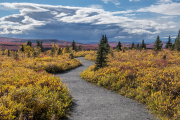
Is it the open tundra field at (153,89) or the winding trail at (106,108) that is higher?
the open tundra field at (153,89)

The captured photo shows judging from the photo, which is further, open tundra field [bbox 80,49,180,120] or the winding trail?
open tundra field [bbox 80,49,180,120]

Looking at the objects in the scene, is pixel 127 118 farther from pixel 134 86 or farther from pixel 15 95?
pixel 15 95

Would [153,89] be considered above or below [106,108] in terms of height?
above

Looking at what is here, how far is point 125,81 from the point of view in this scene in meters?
9.60

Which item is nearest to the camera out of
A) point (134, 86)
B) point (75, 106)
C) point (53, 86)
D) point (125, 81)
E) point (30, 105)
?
point (30, 105)

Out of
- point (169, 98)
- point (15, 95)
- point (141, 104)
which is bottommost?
point (141, 104)

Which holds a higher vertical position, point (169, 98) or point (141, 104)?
point (169, 98)

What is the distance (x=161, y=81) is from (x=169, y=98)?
68.4 inches

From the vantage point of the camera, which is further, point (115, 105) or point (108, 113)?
point (115, 105)

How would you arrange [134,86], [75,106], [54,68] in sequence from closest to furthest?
[75,106], [134,86], [54,68]

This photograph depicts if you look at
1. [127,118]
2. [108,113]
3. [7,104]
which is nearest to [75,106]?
[108,113]

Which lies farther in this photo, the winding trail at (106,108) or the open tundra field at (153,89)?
the open tundra field at (153,89)

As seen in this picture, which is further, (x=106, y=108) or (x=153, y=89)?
(x=153, y=89)

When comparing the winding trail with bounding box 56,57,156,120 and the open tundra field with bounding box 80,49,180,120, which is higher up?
the open tundra field with bounding box 80,49,180,120
